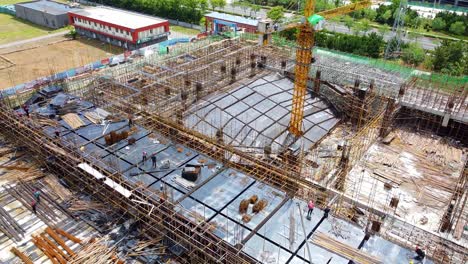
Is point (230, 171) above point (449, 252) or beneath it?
above

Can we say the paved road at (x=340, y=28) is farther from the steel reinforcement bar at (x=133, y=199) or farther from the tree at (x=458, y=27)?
the steel reinforcement bar at (x=133, y=199)

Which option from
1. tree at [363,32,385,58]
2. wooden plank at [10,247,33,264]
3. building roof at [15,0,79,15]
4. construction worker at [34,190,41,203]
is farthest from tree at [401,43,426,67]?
building roof at [15,0,79,15]

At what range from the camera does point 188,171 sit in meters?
21.5

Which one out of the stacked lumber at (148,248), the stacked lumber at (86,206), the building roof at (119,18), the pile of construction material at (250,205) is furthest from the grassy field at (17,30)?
the pile of construction material at (250,205)

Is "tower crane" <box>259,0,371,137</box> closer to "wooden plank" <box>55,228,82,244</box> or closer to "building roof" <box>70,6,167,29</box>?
"wooden plank" <box>55,228,82,244</box>

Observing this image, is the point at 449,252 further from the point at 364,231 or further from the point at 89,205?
the point at 89,205

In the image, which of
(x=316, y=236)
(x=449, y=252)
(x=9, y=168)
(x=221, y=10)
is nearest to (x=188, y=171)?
(x=316, y=236)

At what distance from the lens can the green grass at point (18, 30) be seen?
218 feet

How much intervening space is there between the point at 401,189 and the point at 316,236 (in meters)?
12.6

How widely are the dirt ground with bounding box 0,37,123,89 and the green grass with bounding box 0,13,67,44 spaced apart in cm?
558

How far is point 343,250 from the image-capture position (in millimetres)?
17406

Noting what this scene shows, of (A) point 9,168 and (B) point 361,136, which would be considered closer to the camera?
(A) point 9,168

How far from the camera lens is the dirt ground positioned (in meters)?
50.1

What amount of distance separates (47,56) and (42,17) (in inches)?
864
